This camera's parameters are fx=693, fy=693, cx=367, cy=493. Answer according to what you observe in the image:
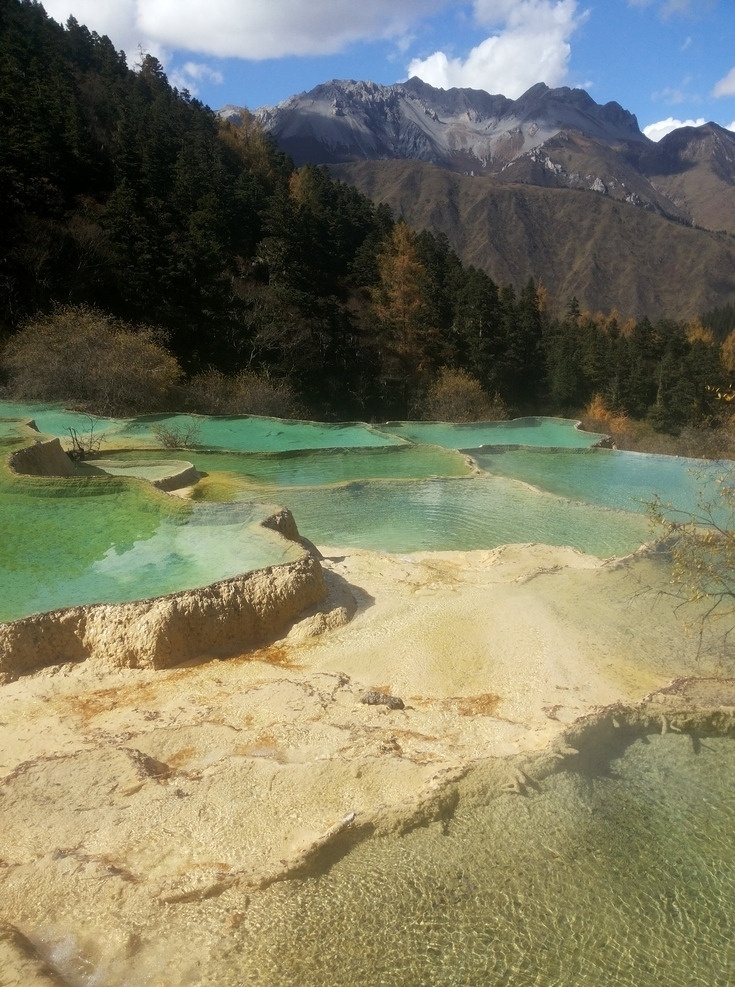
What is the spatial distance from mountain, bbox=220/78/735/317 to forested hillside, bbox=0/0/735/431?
63.2 metres

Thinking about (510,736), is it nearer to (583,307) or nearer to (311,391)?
(311,391)

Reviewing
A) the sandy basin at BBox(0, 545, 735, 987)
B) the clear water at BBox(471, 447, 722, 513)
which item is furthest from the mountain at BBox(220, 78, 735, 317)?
the sandy basin at BBox(0, 545, 735, 987)

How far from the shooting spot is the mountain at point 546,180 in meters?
97.1

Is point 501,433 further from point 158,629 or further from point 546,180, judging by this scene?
point 546,180

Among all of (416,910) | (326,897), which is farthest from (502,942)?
(326,897)

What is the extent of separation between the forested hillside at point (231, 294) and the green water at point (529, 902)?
52.5 feet

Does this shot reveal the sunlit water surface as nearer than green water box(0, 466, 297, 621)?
Yes

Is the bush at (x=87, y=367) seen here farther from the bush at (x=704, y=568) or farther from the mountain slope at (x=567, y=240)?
the mountain slope at (x=567, y=240)

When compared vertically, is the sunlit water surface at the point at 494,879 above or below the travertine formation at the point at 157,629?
below

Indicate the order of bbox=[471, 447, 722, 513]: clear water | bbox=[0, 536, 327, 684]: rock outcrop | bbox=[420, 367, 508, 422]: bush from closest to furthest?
bbox=[0, 536, 327, 684]: rock outcrop < bbox=[471, 447, 722, 513]: clear water < bbox=[420, 367, 508, 422]: bush

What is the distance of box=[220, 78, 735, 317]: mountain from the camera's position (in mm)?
97062

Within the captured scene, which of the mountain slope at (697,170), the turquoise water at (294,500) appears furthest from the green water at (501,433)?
the mountain slope at (697,170)

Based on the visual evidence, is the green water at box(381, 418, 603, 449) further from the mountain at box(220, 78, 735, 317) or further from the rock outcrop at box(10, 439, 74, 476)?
the mountain at box(220, 78, 735, 317)

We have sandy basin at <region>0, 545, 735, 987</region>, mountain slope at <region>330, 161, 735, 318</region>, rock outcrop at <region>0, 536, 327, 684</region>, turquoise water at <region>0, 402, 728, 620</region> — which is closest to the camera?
sandy basin at <region>0, 545, 735, 987</region>
